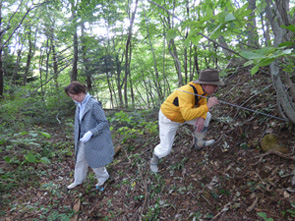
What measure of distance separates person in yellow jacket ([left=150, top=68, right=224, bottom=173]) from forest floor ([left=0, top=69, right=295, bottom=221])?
0.50m

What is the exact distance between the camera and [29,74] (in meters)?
13.6

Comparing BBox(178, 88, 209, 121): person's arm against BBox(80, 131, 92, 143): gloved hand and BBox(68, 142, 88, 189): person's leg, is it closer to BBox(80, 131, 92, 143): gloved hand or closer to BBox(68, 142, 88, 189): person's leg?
BBox(80, 131, 92, 143): gloved hand

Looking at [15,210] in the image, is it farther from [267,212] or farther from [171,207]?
[267,212]

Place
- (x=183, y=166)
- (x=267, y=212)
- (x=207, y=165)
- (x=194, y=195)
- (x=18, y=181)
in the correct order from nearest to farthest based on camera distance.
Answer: (x=267, y=212), (x=194, y=195), (x=207, y=165), (x=183, y=166), (x=18, y=181)

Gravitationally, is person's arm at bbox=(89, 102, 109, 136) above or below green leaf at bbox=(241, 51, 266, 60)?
below

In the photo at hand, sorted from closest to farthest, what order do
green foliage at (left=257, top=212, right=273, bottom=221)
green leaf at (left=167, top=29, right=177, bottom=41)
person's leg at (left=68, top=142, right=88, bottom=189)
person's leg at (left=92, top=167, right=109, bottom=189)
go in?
green leaf at (left=167, top=29, right=177, bottom=41) → green foliage at (left=257, top=212, right=273, bottom=221) → person's leg at (left=68, top=142, right=88, bottom=189) → person's leg at (left=92, top=167, right=109, bottom=189)

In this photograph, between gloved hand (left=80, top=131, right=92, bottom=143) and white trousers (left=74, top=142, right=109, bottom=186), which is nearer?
gloved hand (left=80, top=131, right=92, bottom=143)

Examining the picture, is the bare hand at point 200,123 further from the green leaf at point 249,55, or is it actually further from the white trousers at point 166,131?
the green leaf at point 249,55

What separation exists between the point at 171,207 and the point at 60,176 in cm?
322

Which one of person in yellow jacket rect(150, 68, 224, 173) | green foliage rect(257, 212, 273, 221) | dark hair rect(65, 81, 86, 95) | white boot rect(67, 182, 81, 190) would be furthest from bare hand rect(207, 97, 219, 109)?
white boot rect(67, 182, 81, 190)

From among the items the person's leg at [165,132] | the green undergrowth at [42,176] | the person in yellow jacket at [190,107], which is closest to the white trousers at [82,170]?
the green undergrowth at [42,176]

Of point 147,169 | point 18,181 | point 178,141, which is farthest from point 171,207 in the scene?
point 18,181

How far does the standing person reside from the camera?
3.16 m

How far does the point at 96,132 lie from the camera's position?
316 cm
